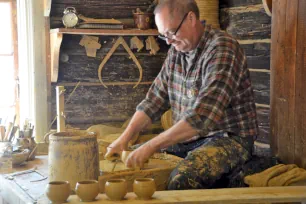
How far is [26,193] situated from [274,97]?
5.57ft

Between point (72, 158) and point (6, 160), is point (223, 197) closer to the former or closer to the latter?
point (72, 158)

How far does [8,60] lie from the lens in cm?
472

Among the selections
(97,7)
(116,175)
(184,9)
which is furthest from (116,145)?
(97,7)

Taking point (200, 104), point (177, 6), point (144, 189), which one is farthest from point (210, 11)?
point (144, 189)

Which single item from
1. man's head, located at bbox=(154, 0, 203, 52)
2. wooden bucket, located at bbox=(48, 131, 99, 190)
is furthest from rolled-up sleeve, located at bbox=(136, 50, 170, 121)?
wooden bucket, located at bbox=(48, 131, 99, 190)

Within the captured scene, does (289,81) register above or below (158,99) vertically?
above

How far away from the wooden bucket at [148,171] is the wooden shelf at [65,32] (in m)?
1.63

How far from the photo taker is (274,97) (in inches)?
136

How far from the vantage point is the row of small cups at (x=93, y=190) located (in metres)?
2.42

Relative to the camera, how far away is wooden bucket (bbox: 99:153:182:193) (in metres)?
2.95

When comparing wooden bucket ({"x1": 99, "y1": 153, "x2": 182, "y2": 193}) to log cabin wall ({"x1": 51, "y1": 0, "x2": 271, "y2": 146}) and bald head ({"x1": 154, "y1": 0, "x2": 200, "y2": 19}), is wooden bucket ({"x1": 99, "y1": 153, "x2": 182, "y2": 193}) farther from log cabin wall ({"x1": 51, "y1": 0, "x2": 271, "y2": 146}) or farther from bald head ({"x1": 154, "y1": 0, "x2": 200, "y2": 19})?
log cabin wall ({"x1": 51, "y1": 0, "x2": 271, "y2": 146})

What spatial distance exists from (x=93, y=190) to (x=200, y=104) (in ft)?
2.97

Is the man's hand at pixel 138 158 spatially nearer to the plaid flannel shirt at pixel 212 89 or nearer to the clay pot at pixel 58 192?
the plaid flannel shirt at pixel 212 89

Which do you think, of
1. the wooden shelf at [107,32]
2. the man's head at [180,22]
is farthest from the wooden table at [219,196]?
the wooden shelf at [107,32]
